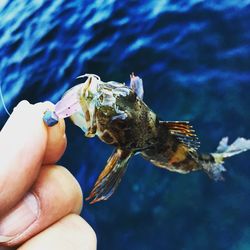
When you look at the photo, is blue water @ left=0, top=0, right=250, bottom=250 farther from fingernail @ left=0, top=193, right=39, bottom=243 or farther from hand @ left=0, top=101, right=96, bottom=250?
fingernail @ left=0, top=193, right=39, bottom=243

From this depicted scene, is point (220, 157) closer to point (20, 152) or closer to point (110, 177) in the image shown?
point (110, 177)

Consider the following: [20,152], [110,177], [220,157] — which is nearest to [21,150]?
[20,152]

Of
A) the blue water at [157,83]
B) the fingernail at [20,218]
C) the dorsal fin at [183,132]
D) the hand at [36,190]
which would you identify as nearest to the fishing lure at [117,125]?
the dorsal fin at [183,132]

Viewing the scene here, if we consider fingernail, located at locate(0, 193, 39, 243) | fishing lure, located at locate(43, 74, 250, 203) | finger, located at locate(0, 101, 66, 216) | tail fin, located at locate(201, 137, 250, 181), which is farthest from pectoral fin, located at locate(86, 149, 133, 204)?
tail fin, located at locate(201, 137, 250, 181)

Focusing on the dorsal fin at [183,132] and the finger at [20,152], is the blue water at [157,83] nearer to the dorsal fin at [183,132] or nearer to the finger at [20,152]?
the dorsal fin at [183,132]

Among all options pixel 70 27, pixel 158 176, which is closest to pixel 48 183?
pixel 158 176

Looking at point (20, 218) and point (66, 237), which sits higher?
point (20, 218)

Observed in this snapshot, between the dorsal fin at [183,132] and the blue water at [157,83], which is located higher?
the dorsal fin at [183,132]
